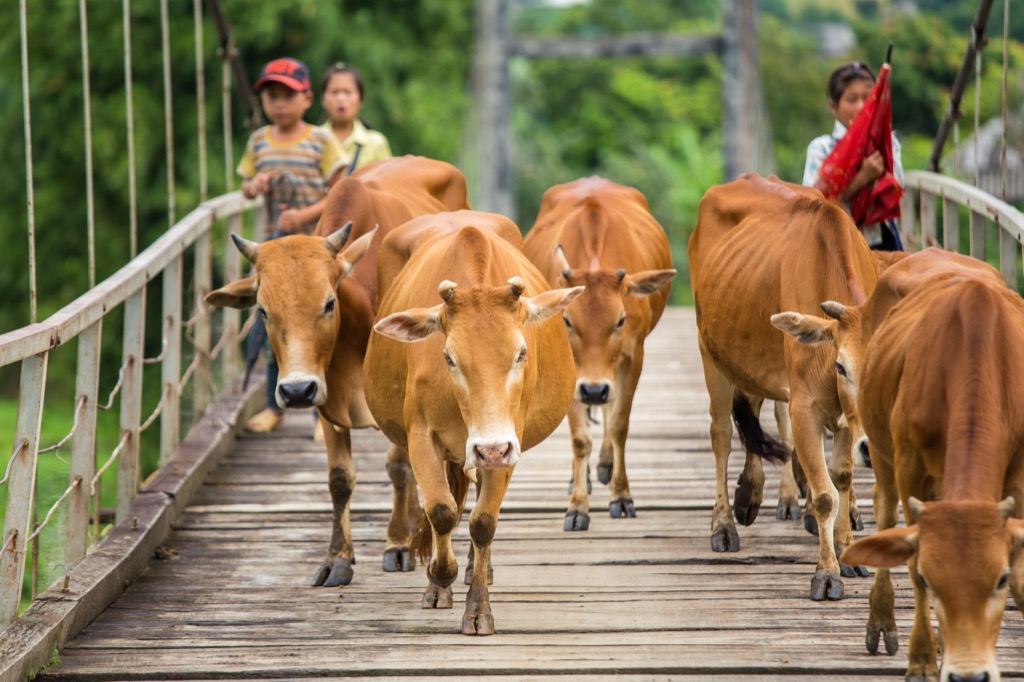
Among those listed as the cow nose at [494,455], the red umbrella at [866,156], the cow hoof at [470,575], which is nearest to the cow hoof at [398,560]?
the cow hoof at [470,575]

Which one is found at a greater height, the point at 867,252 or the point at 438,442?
the point at 867,252

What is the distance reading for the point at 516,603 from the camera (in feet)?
18.2

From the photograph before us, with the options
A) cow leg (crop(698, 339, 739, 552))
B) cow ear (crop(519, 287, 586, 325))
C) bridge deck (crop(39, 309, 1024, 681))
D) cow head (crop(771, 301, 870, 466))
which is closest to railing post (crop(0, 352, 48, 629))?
bridge deck (crop(39, 309, 1024, 681))

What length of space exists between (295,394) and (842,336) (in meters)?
2.00

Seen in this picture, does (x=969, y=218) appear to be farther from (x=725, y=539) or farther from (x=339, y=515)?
(x=339, y=515)

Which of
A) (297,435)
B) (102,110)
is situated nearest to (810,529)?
(297,435)

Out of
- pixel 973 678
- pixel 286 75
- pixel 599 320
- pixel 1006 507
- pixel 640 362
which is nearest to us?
pixel 973 678

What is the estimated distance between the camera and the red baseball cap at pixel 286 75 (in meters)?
7.63

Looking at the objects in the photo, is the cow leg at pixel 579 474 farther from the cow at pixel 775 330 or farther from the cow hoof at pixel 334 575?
the cow hoof at pixel 334 575

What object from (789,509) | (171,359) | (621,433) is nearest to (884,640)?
(789,509)

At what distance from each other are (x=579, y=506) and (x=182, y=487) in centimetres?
179

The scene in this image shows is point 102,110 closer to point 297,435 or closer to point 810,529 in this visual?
point 297,435

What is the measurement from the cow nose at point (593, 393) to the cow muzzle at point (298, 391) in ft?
4.90

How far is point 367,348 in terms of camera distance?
19.7 feet
